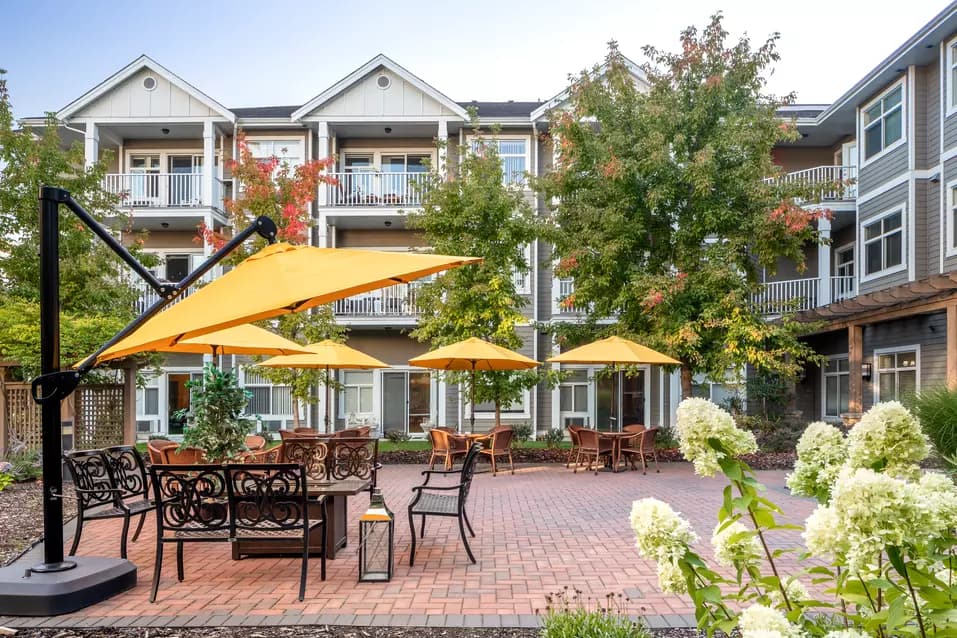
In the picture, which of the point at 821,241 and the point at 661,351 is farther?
the point at 821,241

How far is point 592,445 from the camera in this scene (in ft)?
39.7

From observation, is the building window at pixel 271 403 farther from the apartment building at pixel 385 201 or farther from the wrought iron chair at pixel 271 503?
the wrought iron chair at pixel 271 503

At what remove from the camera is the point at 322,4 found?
1520 centimetres

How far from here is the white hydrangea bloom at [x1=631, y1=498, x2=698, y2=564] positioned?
213 centimetres

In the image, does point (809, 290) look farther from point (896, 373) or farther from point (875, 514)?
point (875, 514)

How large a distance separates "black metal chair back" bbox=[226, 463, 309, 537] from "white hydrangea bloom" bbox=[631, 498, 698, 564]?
10.9 ft

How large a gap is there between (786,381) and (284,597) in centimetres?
1525

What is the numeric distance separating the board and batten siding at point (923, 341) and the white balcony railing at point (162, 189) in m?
18.2

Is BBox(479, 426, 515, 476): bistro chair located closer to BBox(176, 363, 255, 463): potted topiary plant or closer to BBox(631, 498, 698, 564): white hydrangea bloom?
BBox(176, 363, 255, 463): potted topiary plant

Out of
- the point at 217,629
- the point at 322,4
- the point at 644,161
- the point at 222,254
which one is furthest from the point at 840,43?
Answer: the point at 217,629

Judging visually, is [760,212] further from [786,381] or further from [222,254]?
[222,254]

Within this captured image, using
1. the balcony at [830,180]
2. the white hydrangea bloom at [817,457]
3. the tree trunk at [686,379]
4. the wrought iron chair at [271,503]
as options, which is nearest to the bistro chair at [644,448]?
the tree trunk at [686,379]

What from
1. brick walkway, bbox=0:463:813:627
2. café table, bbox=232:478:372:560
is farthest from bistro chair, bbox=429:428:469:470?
café table, bbox=232:478:372:560

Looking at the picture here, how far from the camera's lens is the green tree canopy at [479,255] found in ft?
45.7
